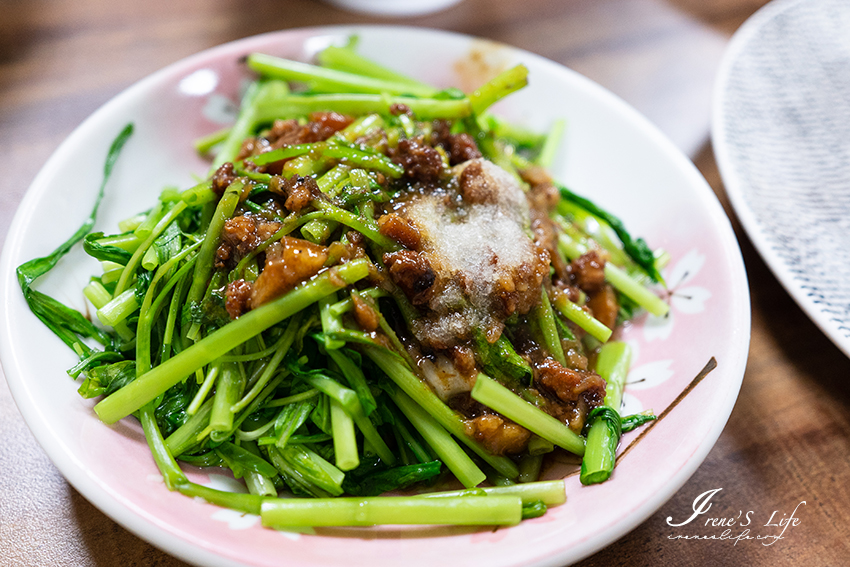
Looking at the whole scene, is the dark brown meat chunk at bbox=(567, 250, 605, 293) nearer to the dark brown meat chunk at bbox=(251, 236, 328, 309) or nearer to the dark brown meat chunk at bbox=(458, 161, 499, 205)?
the dark brown meat chunk at bbox=(458, 161, 499, 205)

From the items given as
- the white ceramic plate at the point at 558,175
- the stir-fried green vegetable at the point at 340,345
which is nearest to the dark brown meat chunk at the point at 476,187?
the stir-fried green vegetable at the point at 340,345

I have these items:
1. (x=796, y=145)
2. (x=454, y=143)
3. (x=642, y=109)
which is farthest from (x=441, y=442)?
(x=642, y=109)

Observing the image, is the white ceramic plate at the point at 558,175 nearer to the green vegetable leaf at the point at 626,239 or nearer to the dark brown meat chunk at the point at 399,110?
the green vegetable leaf at the point at 626,239

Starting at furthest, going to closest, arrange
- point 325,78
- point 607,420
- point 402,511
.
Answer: point 325,78, point 607,420, point 402,511

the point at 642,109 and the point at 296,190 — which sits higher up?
the point at 296,190

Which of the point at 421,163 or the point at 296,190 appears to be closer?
the point at 296,190

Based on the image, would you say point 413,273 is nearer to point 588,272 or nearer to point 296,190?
point 296,190
